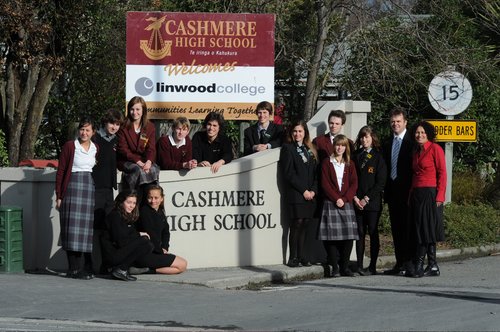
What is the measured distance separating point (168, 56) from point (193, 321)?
6.54 meters

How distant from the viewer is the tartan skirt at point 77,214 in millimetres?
12555

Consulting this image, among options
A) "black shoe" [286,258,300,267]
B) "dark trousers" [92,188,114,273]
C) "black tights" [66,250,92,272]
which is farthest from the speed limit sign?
"black tights" [66,250,92,272]

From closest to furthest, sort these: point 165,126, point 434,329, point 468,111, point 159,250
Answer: point 434,329 < point 159,250 < point 165,126 < point 468,111

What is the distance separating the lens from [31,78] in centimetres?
2347

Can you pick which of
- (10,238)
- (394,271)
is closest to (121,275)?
(10,238)

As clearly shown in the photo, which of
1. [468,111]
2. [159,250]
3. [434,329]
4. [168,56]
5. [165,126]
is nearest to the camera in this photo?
[434,329]

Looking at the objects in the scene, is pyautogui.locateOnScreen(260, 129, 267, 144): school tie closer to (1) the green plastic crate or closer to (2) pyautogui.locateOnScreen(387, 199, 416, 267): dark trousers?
(2) pyautogui.locateOnScreen(387, 199, 416, 267): dark trousers

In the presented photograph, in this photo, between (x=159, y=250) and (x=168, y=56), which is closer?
(x=159, y=250)

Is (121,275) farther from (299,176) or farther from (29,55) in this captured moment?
(29,55)

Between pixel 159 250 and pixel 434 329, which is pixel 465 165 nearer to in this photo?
pixel 159 250

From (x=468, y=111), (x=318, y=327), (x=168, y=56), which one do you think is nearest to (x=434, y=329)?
(x=318, y=327)

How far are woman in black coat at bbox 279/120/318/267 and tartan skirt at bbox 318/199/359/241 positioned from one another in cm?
32

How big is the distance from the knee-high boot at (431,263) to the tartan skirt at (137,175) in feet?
11.2

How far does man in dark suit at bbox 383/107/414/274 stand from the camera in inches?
536
